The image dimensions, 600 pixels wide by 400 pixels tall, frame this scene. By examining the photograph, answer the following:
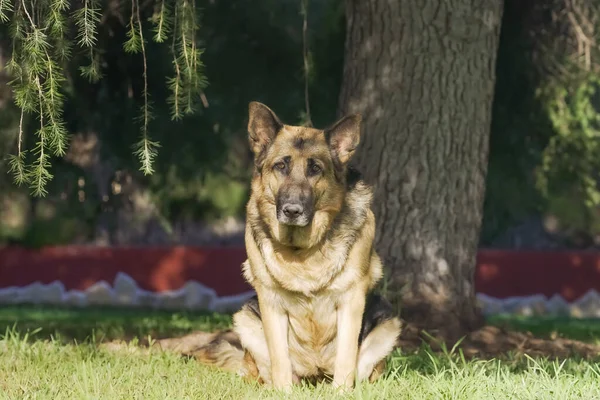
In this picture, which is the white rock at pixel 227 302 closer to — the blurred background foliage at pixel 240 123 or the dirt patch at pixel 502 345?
the blurred background foliage at pixel 240 123

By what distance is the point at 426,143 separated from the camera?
28.7ft

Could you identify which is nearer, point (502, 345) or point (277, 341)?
point (277, 341)

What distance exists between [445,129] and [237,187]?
18.2 feet

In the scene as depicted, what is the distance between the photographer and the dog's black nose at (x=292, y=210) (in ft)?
19.4

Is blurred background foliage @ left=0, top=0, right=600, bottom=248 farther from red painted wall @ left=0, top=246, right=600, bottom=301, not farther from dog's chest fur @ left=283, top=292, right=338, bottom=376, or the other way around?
dog's chest fur @ left=283, top=292, right=338, bottom=376

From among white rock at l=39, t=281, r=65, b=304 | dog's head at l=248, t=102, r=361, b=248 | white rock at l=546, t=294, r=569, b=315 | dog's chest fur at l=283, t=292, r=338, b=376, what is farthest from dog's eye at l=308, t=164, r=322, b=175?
white rock at l=546, t=294, r=569, b=315

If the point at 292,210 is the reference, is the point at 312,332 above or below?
below

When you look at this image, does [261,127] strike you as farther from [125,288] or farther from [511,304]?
[511,304]

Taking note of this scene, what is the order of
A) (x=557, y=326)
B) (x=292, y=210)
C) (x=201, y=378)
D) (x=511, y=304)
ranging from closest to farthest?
(x=292, y=210) < (x=201, y=378) < (x=557, y=326) < (x=511, y=304)

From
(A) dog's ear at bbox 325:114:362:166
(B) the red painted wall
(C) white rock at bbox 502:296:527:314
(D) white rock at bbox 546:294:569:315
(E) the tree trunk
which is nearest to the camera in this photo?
(A) dog's ear at bbox 325:114:362:166

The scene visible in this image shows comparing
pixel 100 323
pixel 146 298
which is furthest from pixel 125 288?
pixel 100 323

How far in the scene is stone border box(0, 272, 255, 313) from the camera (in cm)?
1419

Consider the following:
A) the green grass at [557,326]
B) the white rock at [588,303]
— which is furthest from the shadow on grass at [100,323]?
the white rock at [588,303]

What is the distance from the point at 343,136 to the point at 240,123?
7.32 meters
